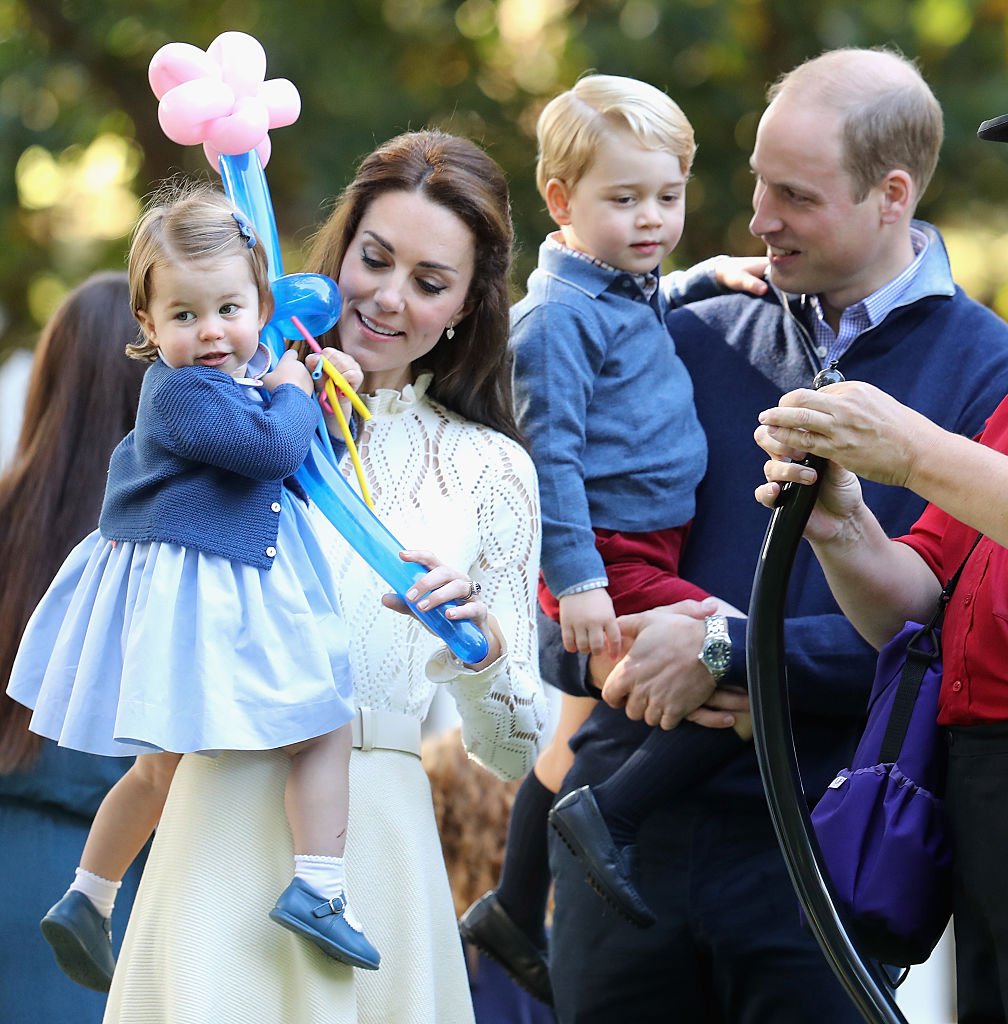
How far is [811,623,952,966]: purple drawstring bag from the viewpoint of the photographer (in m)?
2.43

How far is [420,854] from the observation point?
2645 millimetres

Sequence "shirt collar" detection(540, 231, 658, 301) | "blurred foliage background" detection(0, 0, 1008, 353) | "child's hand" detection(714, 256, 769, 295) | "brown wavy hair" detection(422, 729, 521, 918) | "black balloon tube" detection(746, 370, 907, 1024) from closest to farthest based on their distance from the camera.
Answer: "black balloon tube" detection(746, 370, 907, 1024)
"shirt collar" detection(540, 231, 658, 301)
"child's hand" detection(714, 256, 769, 295)
"brown wavy hair" detection(422, 729, 521, 918)
"blurred foliage background" detection(0, 0, 1008, 353)

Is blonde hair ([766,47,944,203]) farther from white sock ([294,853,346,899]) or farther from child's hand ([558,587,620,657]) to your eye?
white sock ([294,853,346,899])

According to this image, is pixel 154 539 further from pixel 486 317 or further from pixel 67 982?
pixel 67 982

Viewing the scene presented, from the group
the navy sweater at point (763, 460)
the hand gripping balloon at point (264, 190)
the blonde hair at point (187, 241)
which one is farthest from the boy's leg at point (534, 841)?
the blonde hair at point (187, 241)

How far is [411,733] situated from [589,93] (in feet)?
4.32

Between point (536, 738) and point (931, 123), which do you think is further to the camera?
point (931, 123)

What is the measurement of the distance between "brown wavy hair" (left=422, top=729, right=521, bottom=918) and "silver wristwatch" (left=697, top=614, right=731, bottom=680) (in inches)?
48.5

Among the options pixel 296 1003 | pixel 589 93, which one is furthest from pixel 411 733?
pixel 589 93

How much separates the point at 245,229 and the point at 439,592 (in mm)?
591

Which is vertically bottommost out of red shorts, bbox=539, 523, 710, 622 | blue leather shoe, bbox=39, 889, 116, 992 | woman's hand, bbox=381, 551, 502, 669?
blue leather shoe, bbox=39, 889, 116, 992

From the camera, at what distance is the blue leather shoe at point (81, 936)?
8.69 feet

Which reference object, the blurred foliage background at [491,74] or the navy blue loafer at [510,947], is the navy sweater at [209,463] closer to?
the navy blue loafer at [510,947]

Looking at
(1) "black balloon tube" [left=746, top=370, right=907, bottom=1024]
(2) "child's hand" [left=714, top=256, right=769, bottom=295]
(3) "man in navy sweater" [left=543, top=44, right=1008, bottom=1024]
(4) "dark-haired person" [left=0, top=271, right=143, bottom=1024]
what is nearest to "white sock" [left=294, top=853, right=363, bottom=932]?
(1) "black balloon tube" [left=746, top=370, right=907, bottom=1024]
